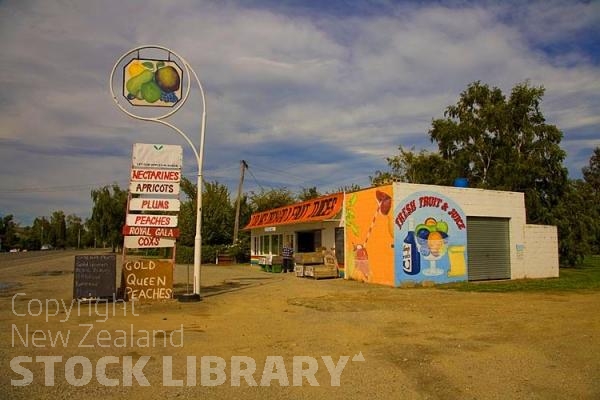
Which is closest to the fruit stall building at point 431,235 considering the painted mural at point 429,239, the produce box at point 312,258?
the painted mural at point 429,239

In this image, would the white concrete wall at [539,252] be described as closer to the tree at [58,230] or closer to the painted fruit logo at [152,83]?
the painted fruit logo at [152,83]

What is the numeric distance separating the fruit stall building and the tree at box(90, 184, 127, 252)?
50.5m

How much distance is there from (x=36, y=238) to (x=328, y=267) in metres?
127

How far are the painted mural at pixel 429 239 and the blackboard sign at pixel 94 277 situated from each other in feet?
32.4

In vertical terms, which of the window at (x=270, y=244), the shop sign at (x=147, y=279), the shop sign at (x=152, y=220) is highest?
the shop sign at (x=152, y=220)

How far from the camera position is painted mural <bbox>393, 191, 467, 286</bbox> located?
17.9m

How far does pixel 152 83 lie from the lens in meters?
13.9

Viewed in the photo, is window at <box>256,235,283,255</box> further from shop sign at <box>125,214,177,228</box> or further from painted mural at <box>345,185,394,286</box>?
shop sign at <box>125,214,177,228</box>

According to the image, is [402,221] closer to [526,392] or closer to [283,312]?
[283,312]

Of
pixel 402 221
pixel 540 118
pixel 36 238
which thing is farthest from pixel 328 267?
pixel 36 238

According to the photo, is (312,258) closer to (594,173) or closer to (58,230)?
(594,173)

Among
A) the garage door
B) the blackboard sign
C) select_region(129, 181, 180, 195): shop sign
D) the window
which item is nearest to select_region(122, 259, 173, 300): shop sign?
the blackboard sign

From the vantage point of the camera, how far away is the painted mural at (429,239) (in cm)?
1786

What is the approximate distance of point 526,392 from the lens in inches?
210
